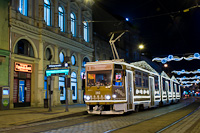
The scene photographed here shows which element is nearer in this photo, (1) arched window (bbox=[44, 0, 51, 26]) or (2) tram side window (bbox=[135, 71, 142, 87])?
(2) tram side window (bbox=[135, 71, 142, 87])

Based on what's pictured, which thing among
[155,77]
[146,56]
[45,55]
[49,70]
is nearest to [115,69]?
[49,70]

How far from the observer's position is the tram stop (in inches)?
749

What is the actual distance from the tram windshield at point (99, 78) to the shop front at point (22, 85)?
29.0ft

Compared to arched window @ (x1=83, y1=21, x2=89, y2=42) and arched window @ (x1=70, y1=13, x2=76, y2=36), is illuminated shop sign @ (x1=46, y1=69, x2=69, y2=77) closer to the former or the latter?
arched window @ (x1=70, y1=13, x2=76, y2=36)

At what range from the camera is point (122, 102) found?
15.0m

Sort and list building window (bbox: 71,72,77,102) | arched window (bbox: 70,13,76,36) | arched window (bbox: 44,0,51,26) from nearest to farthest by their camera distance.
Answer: arched window (bbox: 44,0,51,26), building window (bbox: 71,72,77,102), arched window (bbox: 70,13,76,36)

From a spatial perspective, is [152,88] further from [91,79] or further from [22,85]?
[22,85]

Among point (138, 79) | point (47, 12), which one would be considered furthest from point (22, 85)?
point (138, 79)

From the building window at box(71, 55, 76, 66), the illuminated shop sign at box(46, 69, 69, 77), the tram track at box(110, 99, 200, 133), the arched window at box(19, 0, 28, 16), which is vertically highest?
the arched window at box(19, 0, 28, 16)

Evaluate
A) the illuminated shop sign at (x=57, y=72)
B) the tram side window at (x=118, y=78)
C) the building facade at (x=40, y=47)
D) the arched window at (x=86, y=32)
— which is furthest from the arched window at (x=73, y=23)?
the tram side window at (x=118, y=78)

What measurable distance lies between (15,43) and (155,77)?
1278 cm

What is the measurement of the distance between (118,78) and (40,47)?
11.8 m

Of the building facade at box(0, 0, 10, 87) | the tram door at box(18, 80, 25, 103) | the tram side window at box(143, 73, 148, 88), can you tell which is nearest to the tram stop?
the building facade at box(0, 0, 10, 87)

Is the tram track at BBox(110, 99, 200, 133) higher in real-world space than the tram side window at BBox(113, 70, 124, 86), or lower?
lower
